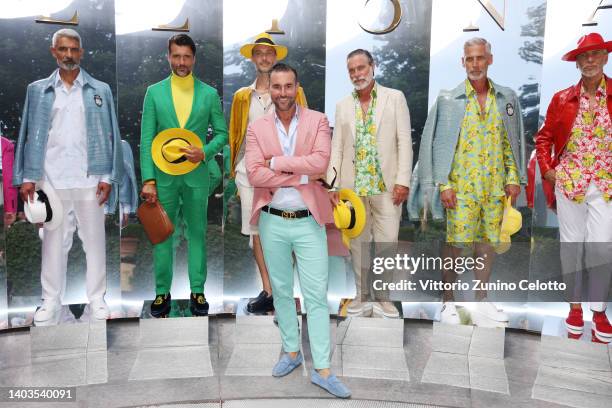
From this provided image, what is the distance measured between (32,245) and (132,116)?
4.60 ft

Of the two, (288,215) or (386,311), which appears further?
(386,311)

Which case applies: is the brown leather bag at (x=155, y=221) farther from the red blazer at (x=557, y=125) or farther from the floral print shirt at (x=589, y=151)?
the floral print shirt at (x=589, y=151)

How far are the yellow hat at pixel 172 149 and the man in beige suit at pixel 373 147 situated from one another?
1.19 m

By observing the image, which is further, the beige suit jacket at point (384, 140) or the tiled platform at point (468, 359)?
the beige suit jacket at point (384, 140)

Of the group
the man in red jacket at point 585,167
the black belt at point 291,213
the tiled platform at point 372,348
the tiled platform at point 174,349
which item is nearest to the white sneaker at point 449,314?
the tiled platform at point 372,348

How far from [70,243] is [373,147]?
2.72 m

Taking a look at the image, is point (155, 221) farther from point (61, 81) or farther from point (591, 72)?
point (591, 72)

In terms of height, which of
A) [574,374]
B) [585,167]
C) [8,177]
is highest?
[585,167]

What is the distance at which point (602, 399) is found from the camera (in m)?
3.94

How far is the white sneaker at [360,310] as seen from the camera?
201 inches

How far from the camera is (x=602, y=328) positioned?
15.6 feet

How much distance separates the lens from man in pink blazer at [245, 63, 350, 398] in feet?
12.4

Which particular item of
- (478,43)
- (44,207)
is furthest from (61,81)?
(478,43)

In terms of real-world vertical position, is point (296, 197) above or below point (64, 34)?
below
